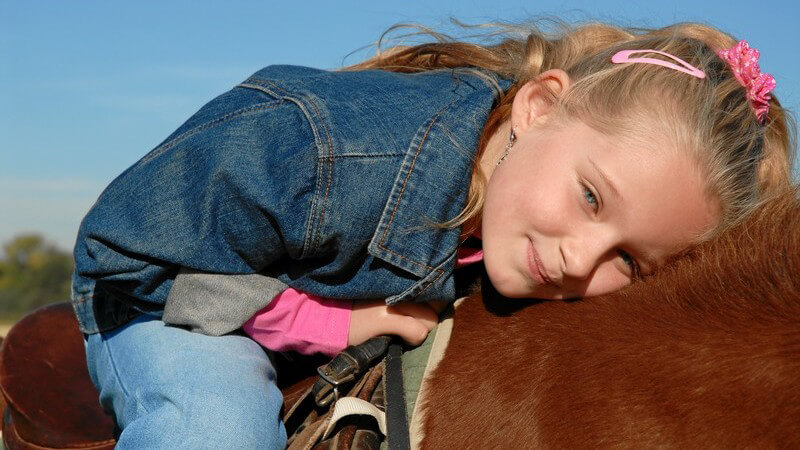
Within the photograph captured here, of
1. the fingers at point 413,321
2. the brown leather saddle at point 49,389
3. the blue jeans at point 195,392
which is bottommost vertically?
the brown leather saddle at point 49,389

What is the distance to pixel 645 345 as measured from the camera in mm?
1270

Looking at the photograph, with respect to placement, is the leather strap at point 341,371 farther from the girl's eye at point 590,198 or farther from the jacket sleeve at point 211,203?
the girl's eye at point 590,198

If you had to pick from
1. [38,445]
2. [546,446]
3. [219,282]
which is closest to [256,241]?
A: [219,282]

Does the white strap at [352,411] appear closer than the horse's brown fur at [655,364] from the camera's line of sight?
No

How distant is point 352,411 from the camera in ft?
4.72

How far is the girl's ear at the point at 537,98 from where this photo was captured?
170cm

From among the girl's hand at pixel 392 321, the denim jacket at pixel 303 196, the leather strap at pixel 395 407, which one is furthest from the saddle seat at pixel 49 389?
the leather strap at pixel 395 407

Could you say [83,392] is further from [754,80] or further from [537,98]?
[754,80]

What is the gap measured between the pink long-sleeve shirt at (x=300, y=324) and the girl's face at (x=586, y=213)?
33cm

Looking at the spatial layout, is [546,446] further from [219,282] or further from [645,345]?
[219,282]

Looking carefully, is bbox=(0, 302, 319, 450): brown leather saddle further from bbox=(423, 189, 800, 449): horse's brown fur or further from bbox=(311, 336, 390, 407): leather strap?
bbox=(423, 189, 800, 449): horse's brown fur

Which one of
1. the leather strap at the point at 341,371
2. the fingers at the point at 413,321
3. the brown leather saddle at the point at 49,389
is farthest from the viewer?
the brown leather saddle at the point at 49,389

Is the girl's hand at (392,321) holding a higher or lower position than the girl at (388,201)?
lower

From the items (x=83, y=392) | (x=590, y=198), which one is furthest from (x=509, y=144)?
(x=83, y=392)
